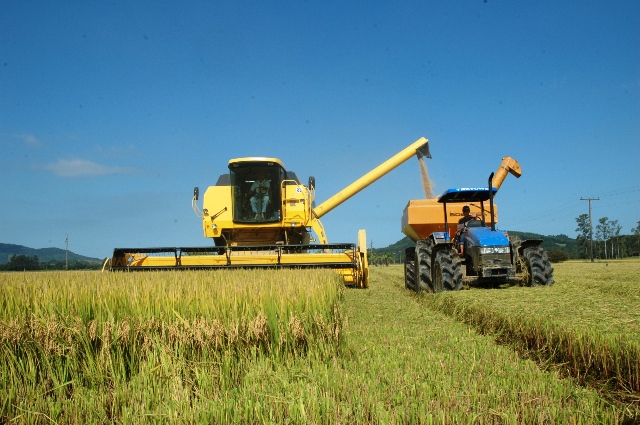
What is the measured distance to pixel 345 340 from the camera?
4605mm

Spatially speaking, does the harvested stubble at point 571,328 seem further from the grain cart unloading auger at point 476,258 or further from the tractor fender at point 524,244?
the tractor fender at point 524,244

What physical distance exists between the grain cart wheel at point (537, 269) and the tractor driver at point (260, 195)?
20.4 ft

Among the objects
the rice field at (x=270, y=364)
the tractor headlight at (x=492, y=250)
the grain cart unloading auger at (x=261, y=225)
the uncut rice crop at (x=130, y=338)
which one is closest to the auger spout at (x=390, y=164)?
the grain cart unloading auger at (x=261, y=225)

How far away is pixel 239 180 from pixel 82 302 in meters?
8.44

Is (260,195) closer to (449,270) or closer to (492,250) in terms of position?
(449,270)

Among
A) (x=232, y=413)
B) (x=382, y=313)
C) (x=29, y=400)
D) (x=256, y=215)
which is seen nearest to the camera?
(x=232, y=413)

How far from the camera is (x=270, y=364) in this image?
4.04 meters

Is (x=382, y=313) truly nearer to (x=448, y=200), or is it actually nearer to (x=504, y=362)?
(x=504, y=362)

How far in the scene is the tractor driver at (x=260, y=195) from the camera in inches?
492

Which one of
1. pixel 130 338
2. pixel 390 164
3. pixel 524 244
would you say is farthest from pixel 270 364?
pixel 390 164

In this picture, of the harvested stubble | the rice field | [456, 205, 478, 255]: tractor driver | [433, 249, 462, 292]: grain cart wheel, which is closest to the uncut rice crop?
the rice field

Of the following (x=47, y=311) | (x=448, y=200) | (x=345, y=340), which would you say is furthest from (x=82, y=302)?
(x=448, y=200)

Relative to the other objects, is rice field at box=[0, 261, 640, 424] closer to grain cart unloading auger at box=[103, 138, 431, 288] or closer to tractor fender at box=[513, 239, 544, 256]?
tractor fender at box=[513, 239, 544, 256]

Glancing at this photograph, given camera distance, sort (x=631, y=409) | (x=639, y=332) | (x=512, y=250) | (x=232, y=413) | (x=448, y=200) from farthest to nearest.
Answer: (x=448, y=200) < (x=512, y=250) < (x=639, y=332) < (x=631, y=409) < (x=232, y=413)
